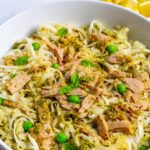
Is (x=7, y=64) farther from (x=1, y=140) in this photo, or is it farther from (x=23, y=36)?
(x=1, y=140)

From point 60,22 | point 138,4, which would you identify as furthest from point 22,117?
point 138,4

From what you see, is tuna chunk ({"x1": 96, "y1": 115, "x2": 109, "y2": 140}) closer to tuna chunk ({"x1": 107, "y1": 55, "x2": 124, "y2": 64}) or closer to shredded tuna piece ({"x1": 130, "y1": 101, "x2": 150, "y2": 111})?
shredded tuna piece ({"x1": 130, "y1": 101, "x2": 150, "y2": 111})

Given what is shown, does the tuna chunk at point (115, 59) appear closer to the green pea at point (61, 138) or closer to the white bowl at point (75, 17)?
the white bowl at point (75, 17)

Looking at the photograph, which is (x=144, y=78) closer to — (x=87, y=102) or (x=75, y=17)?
(x=87, y=102)

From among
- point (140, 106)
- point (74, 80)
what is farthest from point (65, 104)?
point (140, 106)

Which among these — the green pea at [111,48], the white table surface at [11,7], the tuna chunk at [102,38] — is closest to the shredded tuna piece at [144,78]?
the green pea at [111,48]

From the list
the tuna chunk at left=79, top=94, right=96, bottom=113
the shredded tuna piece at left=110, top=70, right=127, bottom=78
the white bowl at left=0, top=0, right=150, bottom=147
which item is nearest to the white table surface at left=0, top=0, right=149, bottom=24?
the white bowl at left=0, top=0, right=150, bottom=147
